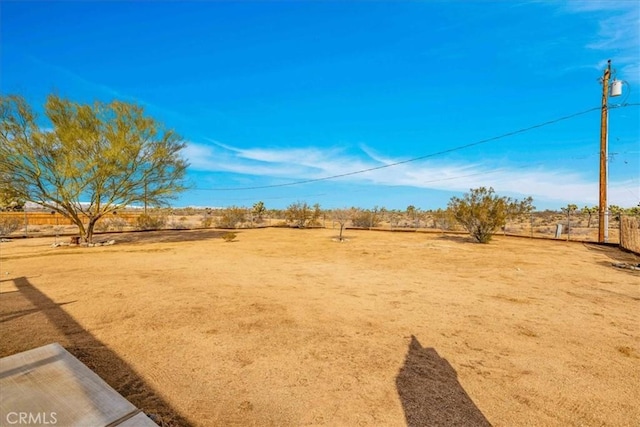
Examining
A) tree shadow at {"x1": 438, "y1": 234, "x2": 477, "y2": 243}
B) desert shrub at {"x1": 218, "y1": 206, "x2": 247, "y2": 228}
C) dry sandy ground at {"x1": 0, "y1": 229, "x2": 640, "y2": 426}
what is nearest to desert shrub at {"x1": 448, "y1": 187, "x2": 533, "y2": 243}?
tree shadow at {"x1": 438, "y1": 234, "x2": 477, "y2": 243}

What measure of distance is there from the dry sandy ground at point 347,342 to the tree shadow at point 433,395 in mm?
17

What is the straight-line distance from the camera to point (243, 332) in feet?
16.5

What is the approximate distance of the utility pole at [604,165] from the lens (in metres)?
18.4

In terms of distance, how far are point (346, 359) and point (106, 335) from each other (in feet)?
11.6

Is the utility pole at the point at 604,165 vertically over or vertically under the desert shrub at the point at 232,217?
over

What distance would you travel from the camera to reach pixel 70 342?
4.45 meters

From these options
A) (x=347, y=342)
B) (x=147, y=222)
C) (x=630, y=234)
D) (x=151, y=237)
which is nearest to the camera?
(x=347, y=342)

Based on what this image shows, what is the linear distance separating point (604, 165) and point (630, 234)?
22.0 ft

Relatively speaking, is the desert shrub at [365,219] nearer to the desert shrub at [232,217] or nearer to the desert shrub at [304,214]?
the desert shrub at [304,214]

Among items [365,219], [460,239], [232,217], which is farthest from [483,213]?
[232,217]

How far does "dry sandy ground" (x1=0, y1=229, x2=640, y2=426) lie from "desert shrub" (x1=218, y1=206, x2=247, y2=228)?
2634 centimetres

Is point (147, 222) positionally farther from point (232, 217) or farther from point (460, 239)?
point (460, 239)

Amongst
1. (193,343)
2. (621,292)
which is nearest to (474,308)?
(621,292)

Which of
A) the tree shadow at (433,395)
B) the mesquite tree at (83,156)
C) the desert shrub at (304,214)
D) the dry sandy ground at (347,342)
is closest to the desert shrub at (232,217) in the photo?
the desert shrub at (304,214)
